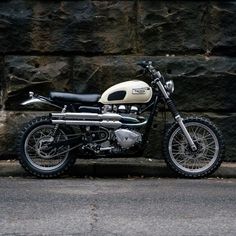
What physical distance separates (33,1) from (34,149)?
7.64 feet

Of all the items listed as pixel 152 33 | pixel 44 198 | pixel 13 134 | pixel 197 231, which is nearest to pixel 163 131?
pixel 152 33

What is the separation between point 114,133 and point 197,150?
1102 millimetres

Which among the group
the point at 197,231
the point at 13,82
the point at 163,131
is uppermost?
the point at 13,82

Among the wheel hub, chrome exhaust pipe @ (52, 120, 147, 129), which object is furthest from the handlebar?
the wheel hub

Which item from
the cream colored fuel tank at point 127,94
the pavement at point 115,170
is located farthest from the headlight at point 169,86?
the pavement at point 115,170

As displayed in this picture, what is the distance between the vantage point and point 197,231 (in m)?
5.86

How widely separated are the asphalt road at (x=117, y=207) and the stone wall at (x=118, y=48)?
4.94 feet

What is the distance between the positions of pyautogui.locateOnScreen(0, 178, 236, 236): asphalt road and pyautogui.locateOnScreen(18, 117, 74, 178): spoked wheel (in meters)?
0.19

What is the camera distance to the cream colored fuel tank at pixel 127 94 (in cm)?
870

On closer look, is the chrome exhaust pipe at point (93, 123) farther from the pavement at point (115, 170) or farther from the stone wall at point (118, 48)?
the stone wall at point (118, 48)

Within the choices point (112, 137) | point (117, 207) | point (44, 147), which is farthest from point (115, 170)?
point (117, 207)

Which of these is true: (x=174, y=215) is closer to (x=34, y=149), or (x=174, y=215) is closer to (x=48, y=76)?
(x=34, y=149)

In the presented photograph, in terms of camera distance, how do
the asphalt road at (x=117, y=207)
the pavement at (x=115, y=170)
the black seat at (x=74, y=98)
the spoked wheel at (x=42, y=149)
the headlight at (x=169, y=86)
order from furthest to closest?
1. the pavement at (x=115, y=170)
2. the headlight at (x=169, y=86)
3. the black seat at (x=74, y=98)
4. the spoked wheel at (x=42, y=149)
5. the asphalt road at (x=117, y=207)

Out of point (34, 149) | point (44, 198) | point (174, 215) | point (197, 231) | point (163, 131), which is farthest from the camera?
point (163, 131)
